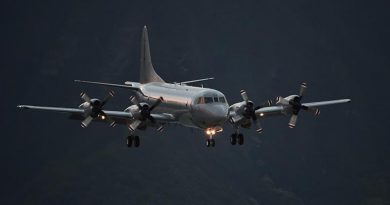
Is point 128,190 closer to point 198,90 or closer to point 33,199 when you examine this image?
point 33,199

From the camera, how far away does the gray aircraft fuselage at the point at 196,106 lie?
86250mm

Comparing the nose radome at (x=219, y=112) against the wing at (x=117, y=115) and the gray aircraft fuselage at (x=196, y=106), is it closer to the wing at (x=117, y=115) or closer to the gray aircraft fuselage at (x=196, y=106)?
the gray aircraft fuselage at (x=196, y=106)

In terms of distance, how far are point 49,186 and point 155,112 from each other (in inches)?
3602

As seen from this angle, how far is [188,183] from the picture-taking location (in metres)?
185

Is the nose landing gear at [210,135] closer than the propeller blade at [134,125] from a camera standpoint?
Yes

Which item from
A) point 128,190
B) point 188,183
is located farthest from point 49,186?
point 188,183

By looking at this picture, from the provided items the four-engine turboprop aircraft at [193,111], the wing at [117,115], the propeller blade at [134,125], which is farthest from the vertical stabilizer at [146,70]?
the propeller blade at [134,125]

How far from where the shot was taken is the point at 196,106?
8681cm

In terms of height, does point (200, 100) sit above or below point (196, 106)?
above

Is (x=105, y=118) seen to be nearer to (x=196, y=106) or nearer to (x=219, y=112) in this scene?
(x=196, y=106)

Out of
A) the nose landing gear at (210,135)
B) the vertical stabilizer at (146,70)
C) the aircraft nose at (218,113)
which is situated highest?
the vertical stabilizer at (146,70)

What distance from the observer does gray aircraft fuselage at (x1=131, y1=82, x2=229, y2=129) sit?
8625cm

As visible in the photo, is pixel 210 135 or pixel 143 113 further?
pixel 210 135

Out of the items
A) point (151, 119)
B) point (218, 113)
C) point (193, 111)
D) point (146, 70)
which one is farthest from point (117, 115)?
point (146, 70)
